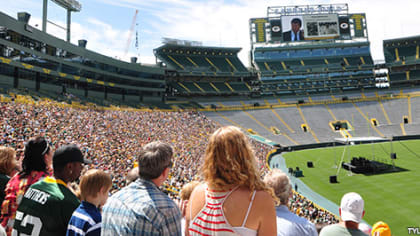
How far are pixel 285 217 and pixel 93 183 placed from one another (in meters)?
→ 1.92

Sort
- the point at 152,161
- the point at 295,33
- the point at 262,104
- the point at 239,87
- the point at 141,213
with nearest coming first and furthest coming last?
the point at 141,213, the point at 152,161, the point at 262,104, the point at 239,87, the point at 295,33

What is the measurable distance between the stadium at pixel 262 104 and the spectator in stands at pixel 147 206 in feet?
18.5

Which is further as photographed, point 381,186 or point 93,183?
point 381,186

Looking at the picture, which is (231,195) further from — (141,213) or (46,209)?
(46,209)

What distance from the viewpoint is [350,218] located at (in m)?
2.85

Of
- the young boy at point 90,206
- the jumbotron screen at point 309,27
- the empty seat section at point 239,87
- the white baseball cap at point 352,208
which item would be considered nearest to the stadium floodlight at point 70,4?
the empty seat section at point 239,87

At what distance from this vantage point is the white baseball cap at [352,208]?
283cm

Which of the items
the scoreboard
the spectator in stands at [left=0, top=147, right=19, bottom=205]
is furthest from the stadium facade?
the spectator in stands at [left=0, top=147, right=19, bottom=205]

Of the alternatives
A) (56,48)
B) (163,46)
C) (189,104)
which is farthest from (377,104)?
(56,48)

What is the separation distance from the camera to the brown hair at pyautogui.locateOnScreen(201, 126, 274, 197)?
6.83 feet

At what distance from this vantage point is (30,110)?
22.1 m

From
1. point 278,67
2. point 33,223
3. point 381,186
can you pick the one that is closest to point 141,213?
point 33,223

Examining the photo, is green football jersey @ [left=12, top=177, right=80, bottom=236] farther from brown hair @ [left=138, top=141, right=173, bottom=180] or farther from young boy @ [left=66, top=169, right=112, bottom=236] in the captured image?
brown hair @ [left=138, top=141, right=173, bottom=180]

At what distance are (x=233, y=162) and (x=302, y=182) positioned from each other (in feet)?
78.1
